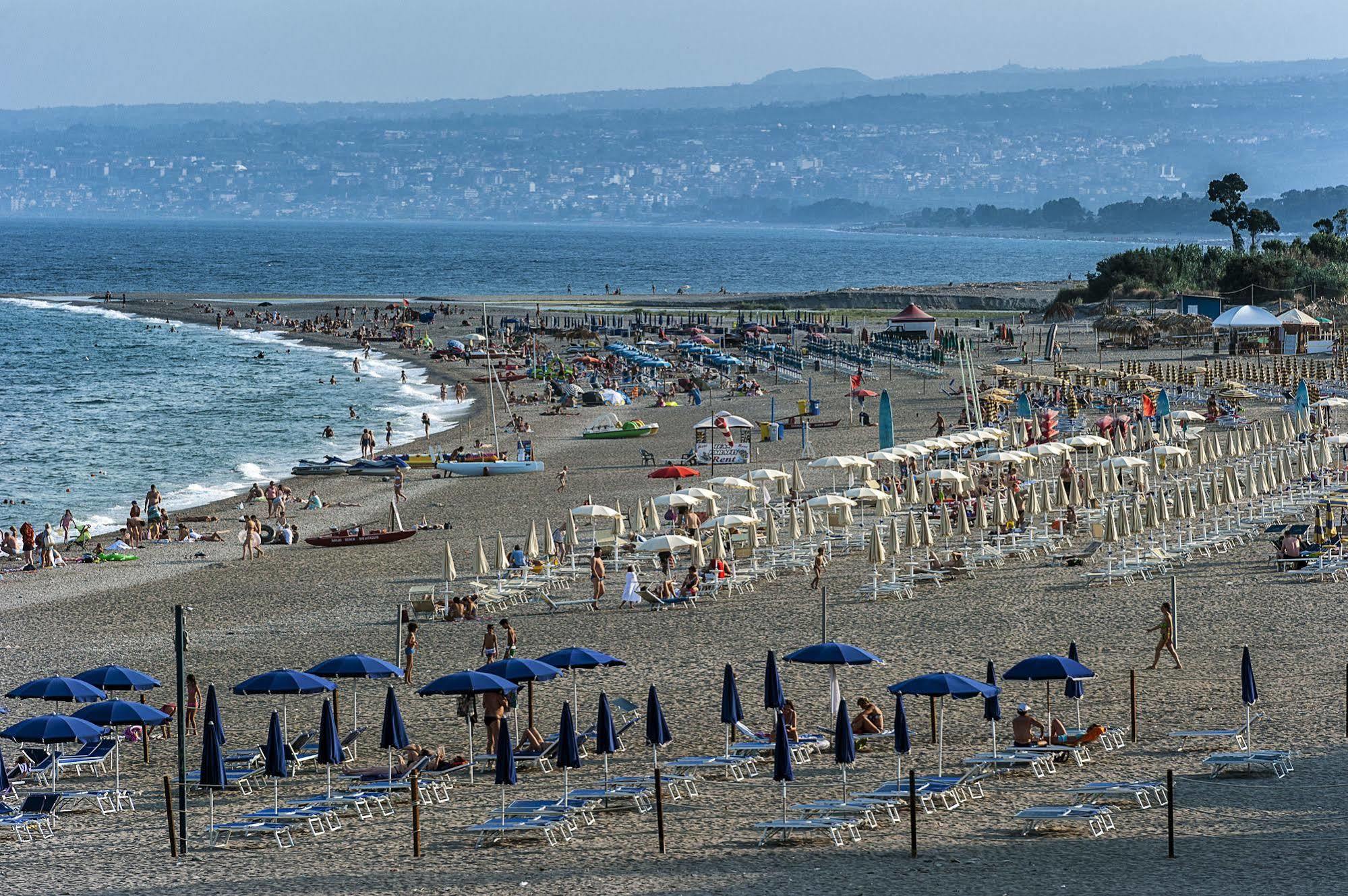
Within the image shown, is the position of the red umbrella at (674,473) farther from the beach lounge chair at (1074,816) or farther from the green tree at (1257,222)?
the green tree at (1257,222)

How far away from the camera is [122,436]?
49.2 metres

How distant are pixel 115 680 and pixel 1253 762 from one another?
425 inches

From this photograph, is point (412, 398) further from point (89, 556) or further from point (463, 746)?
point (463, 746)

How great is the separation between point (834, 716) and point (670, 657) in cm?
364

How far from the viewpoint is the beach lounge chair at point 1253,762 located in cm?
1486

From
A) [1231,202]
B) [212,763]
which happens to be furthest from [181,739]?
[1231,202]

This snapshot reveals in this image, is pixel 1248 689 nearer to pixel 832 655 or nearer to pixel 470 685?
pixel 832 655

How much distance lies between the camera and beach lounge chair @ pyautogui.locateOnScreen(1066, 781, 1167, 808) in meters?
14.1

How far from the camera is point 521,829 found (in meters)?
14.0

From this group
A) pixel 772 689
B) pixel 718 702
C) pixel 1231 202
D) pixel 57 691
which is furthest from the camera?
pixel 1231 202

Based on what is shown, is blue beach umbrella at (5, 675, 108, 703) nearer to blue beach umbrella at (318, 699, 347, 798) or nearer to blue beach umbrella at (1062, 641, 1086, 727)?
blue beach umbrella at (318, 699, 347, 798)

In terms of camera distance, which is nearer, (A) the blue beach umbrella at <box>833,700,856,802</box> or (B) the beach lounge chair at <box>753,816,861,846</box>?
(B) the beach lounge chair at <box>753,816,861,846</box>

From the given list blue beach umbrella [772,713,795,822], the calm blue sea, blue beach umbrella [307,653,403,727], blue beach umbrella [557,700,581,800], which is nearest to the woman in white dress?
blue beach umbrella [307,653,403,727]

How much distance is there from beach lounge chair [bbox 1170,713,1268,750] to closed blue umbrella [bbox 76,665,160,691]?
396 inches
